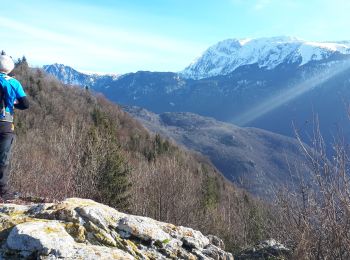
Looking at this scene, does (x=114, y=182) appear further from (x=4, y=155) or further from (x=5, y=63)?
(x=5, y=63)

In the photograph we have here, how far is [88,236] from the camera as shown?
5.66m

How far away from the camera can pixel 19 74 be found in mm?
83812

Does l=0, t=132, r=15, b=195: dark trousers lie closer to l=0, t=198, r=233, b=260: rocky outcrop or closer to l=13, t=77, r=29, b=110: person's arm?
l=13, t=77, r=29, b=110: person's arm

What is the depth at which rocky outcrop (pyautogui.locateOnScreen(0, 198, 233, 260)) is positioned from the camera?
16.9ft

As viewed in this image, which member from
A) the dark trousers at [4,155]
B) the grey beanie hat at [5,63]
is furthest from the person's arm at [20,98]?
the dark trousers at [4,155]

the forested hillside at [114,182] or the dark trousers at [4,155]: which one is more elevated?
the dark trousers at [4,155]

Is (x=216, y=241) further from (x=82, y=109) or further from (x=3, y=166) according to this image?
(x=82, y=109)

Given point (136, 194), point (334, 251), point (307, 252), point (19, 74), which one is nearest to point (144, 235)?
point (307, 252)

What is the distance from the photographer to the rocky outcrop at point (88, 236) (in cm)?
514

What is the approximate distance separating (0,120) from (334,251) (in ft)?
17.4

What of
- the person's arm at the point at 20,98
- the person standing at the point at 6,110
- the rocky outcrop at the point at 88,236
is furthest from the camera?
the person's arm at the point at 20,98

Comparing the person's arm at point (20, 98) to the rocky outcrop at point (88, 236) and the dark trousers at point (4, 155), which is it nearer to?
the dark trousers at point (4, 155)

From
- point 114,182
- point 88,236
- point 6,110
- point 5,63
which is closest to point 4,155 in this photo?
point 6,110

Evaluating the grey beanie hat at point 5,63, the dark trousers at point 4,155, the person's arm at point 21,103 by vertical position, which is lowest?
the dark trousers at point 4,155
